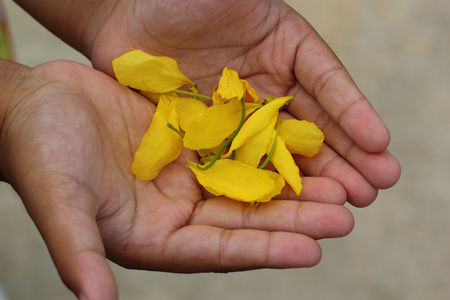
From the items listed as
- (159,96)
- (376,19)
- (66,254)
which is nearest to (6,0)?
(376,19)

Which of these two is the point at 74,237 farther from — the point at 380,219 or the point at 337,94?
the point at 380,219

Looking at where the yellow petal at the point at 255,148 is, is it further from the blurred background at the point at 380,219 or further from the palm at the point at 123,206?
the blurred background at the point at 380,219

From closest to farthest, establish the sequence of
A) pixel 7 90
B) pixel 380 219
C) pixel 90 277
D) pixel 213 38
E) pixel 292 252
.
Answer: pixel 90 277
pixel 292 252
pixel 7 90
pixel 213 38
pixel 380 219

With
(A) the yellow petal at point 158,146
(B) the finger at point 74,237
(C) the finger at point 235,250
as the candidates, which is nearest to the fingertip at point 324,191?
(C) the finger at point 235,250

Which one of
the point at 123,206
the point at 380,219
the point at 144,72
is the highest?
the point at 144,72

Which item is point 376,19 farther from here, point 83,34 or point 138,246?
point 138,246

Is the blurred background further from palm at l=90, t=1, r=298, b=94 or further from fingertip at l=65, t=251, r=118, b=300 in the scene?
fingertip at l=65, t=251, r=118, b=300

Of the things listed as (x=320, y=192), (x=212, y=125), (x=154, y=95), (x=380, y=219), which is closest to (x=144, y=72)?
(x=154, y=95)

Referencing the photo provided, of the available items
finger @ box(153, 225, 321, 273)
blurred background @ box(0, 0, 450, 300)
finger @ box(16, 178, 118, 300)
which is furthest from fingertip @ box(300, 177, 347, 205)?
blurred background @ box(0, 0, 450, 300)
